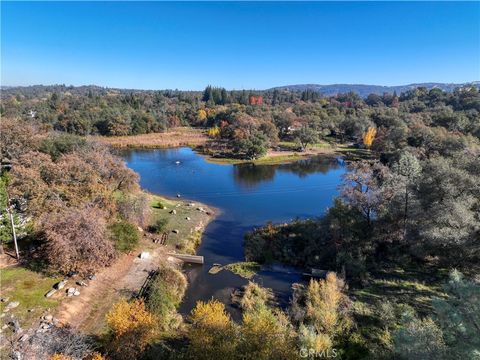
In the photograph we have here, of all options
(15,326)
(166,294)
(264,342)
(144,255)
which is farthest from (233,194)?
(264,342)

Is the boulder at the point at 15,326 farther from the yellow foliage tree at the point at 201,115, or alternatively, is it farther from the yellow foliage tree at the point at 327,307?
the yellow foliage tree at the point at 201,115

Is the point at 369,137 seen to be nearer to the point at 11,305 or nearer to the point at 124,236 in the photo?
the point at 124,236

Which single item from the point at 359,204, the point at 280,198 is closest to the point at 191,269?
the point at 359,204

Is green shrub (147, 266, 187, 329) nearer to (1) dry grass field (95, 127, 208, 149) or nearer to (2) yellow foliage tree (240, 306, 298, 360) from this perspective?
(2) yellow foliage tree (240, 306, 298, 360)

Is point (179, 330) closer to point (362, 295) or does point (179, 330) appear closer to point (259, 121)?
point (362, 295)

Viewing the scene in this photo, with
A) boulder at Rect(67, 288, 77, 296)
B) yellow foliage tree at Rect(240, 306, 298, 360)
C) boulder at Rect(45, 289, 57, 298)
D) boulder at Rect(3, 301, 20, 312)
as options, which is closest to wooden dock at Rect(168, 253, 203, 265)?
boulder at Rect(67, 288, 77, 296)
